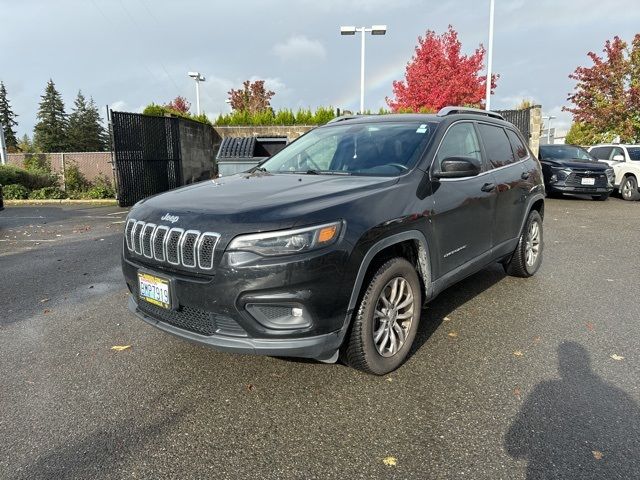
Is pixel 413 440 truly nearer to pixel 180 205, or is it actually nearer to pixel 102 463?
pixel 102 463

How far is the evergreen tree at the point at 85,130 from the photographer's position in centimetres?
5762

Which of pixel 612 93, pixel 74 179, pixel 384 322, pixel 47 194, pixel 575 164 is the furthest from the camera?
pixel 612 93

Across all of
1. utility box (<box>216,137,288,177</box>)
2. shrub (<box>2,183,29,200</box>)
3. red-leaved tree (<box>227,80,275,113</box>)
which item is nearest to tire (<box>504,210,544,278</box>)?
utility box (<box>216,137,288,177</box>)

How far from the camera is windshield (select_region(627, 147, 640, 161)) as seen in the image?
14.5m

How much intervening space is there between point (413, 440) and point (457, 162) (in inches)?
77.7

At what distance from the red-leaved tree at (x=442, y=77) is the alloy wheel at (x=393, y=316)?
78.8ft

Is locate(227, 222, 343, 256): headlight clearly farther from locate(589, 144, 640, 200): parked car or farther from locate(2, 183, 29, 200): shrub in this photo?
locate(2, 183, 29, 200): shrub

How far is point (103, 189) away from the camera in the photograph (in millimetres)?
16047


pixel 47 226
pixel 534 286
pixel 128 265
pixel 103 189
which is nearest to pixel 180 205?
pixel 128 265

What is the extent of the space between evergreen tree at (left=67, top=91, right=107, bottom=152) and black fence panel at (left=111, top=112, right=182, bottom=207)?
49.4 m

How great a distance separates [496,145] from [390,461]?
347cm

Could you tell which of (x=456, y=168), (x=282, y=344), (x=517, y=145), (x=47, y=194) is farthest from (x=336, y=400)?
(x=47, y=194)

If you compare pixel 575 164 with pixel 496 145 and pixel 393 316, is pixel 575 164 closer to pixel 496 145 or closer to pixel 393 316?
pixel 496 145

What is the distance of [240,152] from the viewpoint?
41.7ft
